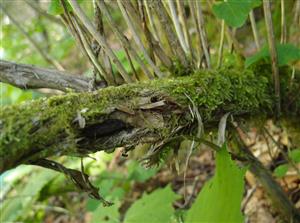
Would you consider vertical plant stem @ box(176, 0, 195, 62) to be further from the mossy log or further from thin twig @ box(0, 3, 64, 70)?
thin twig @ box(0, 3, 64, 70)

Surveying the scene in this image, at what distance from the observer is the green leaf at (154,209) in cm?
154

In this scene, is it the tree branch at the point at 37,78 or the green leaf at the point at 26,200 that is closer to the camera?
the tree branch at the point at 37,78

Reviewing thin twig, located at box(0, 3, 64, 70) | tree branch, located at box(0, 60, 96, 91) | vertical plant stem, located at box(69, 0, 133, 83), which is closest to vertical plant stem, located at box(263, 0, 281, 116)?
vertical plant stem, located at box(69, 0, 133, 83)

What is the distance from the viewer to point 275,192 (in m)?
1.54

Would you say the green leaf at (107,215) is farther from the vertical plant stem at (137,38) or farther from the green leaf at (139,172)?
the vertical plant stem at (137,38)

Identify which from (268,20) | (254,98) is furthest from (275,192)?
(268,20)

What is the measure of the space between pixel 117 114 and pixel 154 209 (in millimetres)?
878

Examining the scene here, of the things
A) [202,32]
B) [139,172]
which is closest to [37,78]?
[202,32]

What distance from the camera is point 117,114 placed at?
0.84 m

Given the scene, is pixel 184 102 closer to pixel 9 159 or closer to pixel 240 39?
pixel 9 159

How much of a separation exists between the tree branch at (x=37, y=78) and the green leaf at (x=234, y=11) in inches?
18.3

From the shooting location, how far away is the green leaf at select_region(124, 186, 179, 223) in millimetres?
1543

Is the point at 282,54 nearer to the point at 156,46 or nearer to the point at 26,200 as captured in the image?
the point at 156,46

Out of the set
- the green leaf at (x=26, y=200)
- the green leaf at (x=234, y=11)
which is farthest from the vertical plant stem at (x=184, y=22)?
the green leaf at (x=26, y=200)
